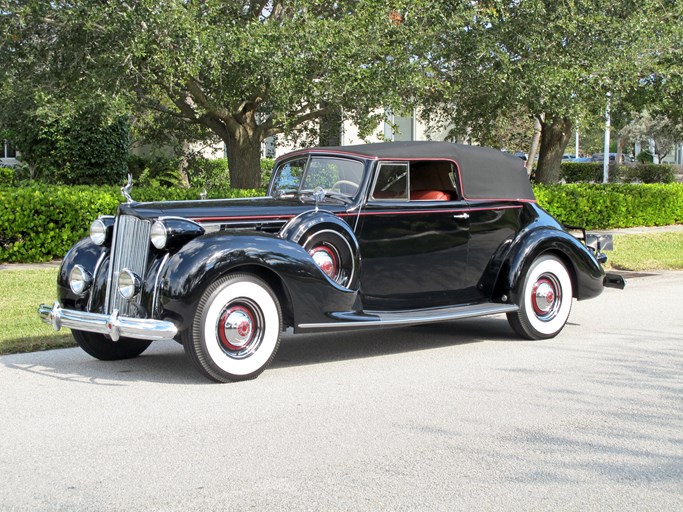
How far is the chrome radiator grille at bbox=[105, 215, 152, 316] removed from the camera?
6762 millimetres

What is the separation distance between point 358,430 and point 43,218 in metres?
8.90

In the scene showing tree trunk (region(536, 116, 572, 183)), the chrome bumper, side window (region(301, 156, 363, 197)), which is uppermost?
tree trunk (region(536, 116, 572, 183))

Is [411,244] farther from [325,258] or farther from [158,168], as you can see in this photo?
[158,168]

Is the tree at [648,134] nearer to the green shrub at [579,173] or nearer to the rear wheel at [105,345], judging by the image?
the green shrub at [579,173]

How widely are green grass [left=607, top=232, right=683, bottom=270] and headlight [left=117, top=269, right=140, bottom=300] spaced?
9706 millimetres

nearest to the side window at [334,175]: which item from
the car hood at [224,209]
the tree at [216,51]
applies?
the car hood at [224,209]

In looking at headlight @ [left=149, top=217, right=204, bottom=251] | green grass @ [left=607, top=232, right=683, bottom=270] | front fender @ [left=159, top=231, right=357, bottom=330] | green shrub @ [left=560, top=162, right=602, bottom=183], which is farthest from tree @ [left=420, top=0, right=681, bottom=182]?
green shrub @ [left=560, top=162, right=602, bottom=183]

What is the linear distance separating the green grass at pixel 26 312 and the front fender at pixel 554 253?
4021 millimetres

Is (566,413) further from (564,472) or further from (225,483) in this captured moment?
(225,483)

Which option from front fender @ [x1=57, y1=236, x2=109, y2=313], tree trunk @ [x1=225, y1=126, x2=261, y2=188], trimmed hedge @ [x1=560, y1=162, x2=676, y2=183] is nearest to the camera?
front fender @ [x1=57, y1=236, x2=109, y2=313]

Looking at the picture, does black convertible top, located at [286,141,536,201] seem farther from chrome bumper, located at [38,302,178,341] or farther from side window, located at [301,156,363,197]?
chrome bumper, located at [38,302,178,341]

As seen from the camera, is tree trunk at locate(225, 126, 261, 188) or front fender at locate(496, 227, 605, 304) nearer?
front fender at locate(496, 227, 605, 304)

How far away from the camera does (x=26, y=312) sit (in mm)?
9594

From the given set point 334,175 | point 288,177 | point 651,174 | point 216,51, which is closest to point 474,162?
point 334,175
